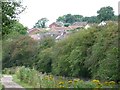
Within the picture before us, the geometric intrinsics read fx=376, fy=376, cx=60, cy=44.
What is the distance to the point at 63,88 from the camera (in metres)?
13.3

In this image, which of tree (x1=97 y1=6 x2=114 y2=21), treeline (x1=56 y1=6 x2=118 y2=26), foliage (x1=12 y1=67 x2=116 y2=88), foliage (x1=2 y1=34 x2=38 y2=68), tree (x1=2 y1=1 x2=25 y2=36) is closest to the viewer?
tree (x1=2 y1=1 x2=25 y2=36)

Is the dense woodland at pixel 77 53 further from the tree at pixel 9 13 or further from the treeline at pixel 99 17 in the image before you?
the treeline at pixel 99 17

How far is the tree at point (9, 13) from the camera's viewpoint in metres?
9.88

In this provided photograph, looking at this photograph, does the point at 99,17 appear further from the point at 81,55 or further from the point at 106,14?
the point at 81,55

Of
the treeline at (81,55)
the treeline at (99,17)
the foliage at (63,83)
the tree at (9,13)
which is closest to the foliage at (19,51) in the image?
the treeline at (81,55)

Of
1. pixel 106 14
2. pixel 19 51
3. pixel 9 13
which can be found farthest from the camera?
pixel 106 14

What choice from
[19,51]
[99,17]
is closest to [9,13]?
[19,51]

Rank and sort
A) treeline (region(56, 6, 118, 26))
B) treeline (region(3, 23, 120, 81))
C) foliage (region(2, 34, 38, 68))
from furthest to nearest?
treeline (region(56, 6, 118, 26)) < foliage (region(2, 34, 38, 68)) < treeline (region(3, 23, 120, 81))

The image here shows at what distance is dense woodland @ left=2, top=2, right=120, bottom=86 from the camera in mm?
21969

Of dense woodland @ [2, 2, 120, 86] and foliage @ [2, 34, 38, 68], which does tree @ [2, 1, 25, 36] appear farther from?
foliage @ [2, 34, 38, 68]

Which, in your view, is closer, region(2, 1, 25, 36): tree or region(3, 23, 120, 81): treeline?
region(2, 1, 25, 36): tree

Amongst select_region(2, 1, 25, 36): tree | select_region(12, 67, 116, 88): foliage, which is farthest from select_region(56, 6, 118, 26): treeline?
select_region(2, 1, 25, 36): tree

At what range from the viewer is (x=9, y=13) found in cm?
1005

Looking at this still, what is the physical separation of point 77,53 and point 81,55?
564 mm
